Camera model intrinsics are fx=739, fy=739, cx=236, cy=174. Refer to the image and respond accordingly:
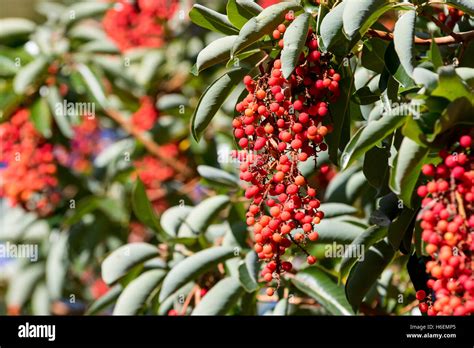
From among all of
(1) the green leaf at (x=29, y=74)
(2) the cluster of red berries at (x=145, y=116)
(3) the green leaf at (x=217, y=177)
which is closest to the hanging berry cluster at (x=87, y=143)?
(2) the cluster of red berries at (x=145, y=116)

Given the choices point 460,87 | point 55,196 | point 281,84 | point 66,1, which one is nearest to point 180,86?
point 55,196

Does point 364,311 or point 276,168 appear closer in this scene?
point 276,168

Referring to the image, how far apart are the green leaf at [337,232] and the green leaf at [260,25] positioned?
55 cm

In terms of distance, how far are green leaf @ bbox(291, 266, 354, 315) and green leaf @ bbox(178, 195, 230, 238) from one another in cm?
28

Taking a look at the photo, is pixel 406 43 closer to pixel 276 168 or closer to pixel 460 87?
pixel 460 87

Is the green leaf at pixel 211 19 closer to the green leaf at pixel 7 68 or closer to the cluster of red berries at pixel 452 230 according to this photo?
the cluster of red berries at pixel 452 230

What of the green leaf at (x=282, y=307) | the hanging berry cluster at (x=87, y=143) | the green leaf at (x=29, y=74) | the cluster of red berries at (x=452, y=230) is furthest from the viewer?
the hanging berry cluster at (x=87, y=143)

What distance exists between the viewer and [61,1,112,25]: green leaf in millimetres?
2553

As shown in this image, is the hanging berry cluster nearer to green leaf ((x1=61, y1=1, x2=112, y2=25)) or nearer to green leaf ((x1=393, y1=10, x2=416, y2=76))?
green leaf ((x1=61, y1=1, x2=112, y2=25))

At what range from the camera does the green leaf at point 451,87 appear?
969 millimetres
